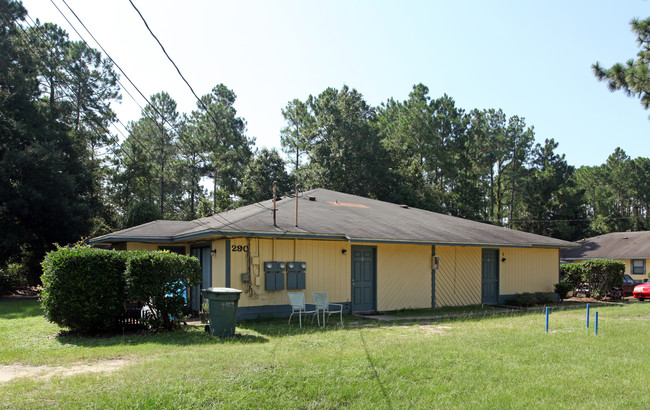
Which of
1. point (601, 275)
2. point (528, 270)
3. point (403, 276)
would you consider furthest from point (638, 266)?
point (403, 276)

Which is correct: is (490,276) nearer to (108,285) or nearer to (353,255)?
(353,255)

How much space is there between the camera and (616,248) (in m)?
34.6

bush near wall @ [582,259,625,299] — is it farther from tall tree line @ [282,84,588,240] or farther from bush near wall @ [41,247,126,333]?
bush near wall @ [41,247,126,333]

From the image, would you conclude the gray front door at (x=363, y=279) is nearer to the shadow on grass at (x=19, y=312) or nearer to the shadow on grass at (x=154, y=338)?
the shadow on grass at (x=154, y=338)

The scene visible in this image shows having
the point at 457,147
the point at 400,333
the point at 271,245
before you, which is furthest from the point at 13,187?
the point at 457,147

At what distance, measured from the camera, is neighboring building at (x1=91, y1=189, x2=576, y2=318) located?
43.4ft

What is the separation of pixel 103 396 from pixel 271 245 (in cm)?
793

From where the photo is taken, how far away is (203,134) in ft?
146

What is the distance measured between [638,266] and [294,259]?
28089 mm

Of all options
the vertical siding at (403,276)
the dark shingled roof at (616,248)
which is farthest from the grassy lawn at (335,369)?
the dark shingled roof at (616,248)

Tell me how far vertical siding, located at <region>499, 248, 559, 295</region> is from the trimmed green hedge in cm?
1266

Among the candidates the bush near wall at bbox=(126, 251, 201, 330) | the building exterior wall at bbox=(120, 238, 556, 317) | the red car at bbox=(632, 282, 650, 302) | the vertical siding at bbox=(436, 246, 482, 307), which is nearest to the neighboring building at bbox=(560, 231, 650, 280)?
the red car at bbox=(632, 282, 650, 302)

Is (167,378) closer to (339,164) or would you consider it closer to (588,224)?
(339,164)

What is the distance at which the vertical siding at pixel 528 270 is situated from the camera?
19.0 meters
